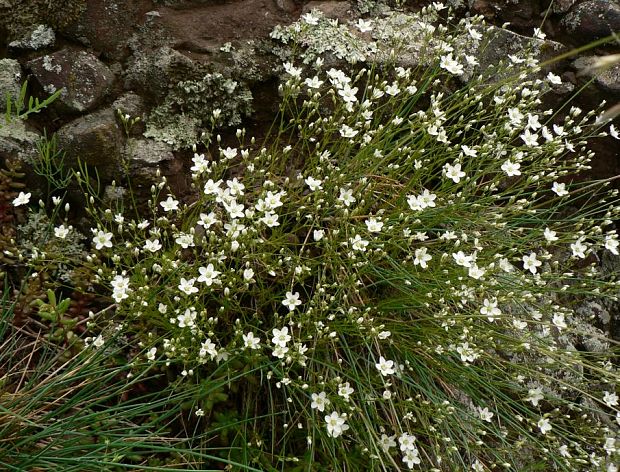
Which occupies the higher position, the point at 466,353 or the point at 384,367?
the point at 466,353

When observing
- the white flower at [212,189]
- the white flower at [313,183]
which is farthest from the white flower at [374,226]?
the white flower at [212,189]

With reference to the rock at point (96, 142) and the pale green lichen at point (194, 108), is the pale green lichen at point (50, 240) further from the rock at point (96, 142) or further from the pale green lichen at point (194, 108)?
the pale green lichen at point (194, 108)

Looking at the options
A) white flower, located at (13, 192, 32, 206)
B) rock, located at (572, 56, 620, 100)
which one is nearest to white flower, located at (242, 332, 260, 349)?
white flower, located at (13, 192, 32, 206)

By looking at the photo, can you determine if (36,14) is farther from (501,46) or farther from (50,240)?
(501,46)

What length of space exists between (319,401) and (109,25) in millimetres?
2381

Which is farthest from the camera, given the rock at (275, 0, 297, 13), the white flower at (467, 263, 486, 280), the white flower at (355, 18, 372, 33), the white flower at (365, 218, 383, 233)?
the rock at (275, 0, 297, 13)

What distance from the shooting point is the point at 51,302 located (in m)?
2.74

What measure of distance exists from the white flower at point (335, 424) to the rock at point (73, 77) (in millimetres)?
2094

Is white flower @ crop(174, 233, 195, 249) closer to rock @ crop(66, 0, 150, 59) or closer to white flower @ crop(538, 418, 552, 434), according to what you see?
rock @ crop(66, 0, 150, 59)

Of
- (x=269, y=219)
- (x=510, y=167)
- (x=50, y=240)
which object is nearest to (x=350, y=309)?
(x=269, y=219)

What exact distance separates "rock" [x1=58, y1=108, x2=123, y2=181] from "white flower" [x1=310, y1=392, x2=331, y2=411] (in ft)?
5.37

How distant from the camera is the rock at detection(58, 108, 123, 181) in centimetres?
318

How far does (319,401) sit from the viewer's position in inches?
106

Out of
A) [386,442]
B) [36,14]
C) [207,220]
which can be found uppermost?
[36,14]
